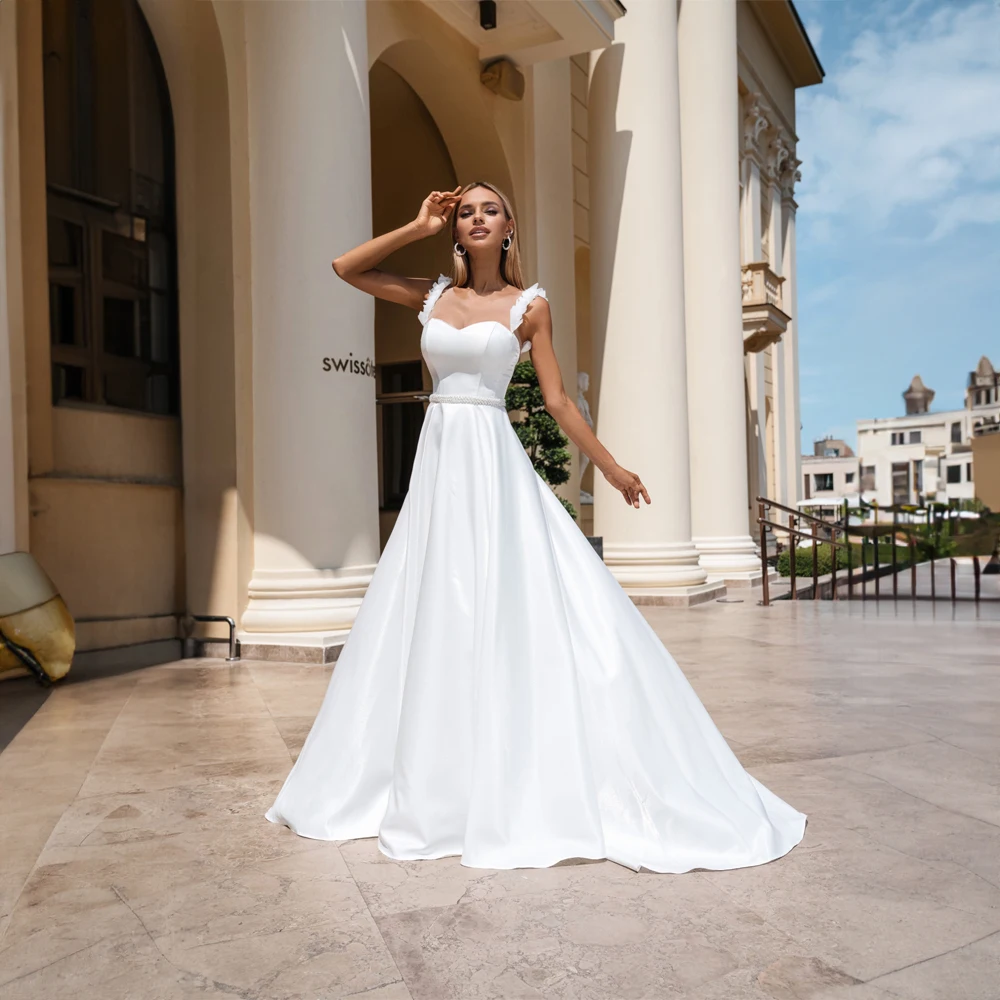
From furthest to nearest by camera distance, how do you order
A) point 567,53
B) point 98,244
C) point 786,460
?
point 786,460
point 567,53
point 98,244

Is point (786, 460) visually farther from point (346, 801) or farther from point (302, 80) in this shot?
point (346, 801)

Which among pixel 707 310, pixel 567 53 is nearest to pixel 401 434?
pixel 707 310

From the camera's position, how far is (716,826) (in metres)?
3.05

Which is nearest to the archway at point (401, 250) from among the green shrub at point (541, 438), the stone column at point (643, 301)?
the stone column at point (643, 301)

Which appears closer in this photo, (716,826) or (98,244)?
(716,826)

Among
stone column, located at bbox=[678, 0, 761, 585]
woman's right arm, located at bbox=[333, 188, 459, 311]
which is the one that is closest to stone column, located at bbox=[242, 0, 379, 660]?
woman's right arm, located at bbox=[333, 188, 459, 311]

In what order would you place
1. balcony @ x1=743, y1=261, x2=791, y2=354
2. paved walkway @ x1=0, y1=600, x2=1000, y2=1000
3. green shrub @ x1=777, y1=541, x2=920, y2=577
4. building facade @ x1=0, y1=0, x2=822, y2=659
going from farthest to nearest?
balcony @ x1=743, y1=261, x2=791, y2=354
green shrub @ x1=777, y1=541, x2=920, y2=577
building facade @ x1=0, y1=0, x2=822, y2=659
paved walkway @ x1=0, y1=600, x2=1000, y2=1000

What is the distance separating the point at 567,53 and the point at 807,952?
1119cm

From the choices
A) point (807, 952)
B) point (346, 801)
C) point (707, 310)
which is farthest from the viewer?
point (707, 310)

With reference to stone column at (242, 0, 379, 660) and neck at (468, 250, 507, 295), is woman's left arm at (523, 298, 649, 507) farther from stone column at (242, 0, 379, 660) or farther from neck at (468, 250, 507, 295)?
stone column at (242, 0, 379, 660)

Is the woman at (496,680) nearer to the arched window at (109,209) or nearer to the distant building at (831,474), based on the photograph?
the arched window at (109,209)

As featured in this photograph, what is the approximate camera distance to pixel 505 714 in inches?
122

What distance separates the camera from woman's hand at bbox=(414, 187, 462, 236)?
346cm

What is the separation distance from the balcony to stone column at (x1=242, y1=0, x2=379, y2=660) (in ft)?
46.5
